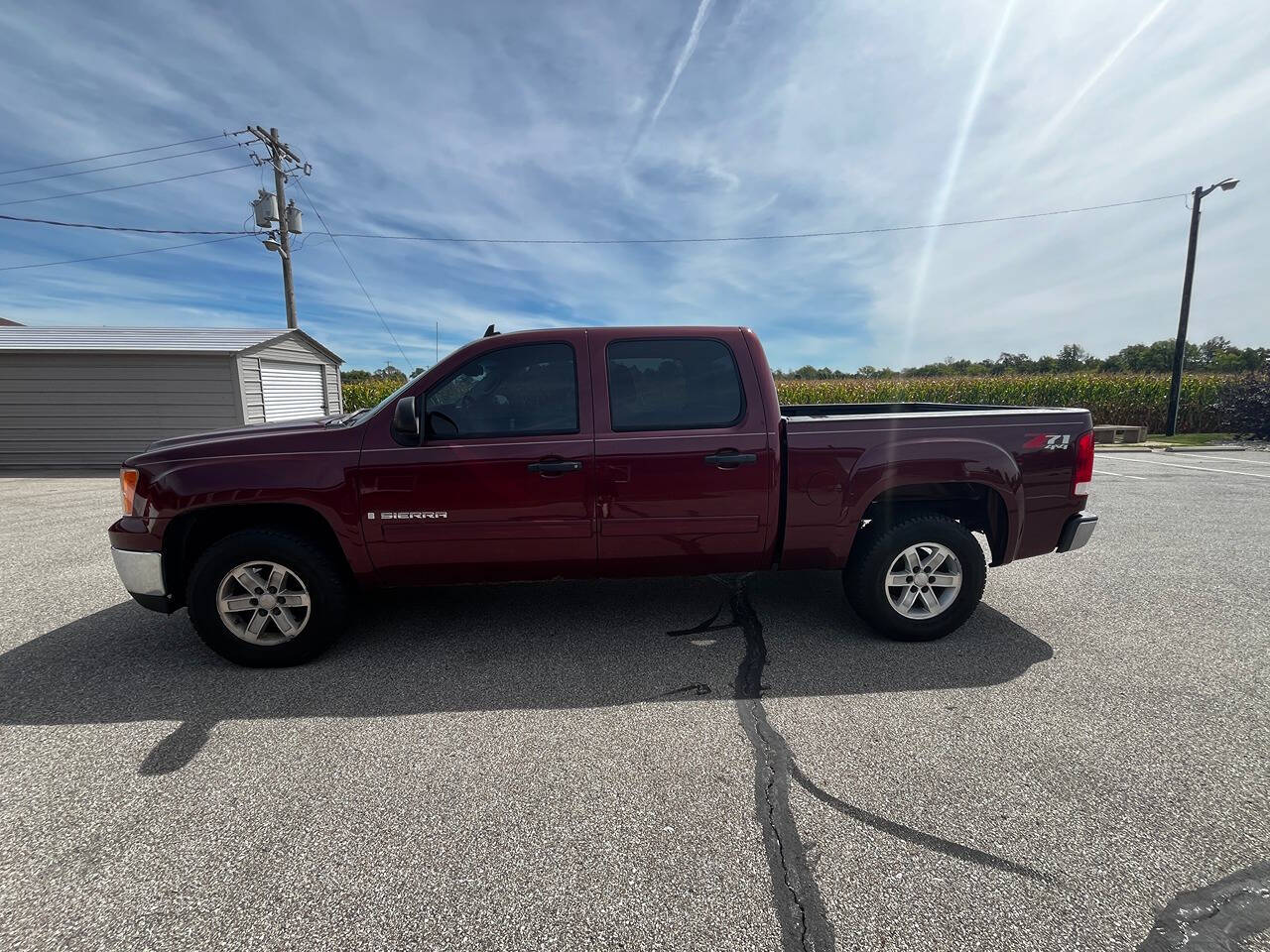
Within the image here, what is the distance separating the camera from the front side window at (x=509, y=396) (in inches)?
129

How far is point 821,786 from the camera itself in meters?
2.31

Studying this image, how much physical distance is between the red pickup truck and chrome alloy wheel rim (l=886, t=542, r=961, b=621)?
0.01m

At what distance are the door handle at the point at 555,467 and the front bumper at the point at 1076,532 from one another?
299 cm

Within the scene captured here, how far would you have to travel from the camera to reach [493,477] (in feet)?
10.5

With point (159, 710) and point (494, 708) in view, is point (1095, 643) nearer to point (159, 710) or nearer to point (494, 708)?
point (494, 708)

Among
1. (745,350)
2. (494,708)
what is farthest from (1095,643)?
(494,708)

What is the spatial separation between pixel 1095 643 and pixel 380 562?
4.25m

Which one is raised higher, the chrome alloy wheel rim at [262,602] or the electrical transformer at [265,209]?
the electrical transformer at [265,209]

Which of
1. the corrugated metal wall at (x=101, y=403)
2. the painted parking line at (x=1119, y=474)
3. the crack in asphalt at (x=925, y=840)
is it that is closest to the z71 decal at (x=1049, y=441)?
the crack in asphalt at (x=925, y=840)

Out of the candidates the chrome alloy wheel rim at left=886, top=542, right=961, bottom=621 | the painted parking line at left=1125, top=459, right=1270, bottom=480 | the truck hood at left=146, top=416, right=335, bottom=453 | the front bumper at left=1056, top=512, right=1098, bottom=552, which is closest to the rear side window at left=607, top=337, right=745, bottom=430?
the chrome alloy wheel rim at left=886, top=542, right=961, bottom=621

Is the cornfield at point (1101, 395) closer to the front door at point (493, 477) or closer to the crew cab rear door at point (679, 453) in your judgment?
the crew cab rear door at point (679, 453)

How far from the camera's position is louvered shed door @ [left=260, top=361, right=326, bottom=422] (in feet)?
43.0

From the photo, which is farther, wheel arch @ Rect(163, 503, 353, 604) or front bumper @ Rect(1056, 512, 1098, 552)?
front bumper @ Rect(1056, 512, 1098, 552)

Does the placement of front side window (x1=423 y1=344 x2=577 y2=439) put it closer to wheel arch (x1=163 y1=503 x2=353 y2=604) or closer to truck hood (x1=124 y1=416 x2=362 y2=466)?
truck hood (x1=124 y1=416 x2=362 y2=466)
